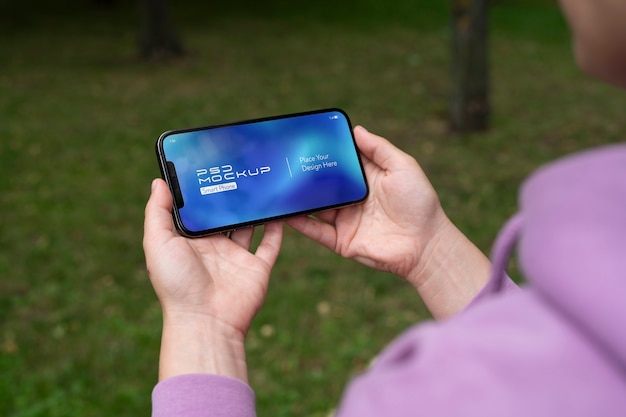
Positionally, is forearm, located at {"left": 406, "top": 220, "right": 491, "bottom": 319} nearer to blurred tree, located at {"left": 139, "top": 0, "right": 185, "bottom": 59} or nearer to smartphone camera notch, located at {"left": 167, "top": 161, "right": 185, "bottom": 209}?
smartphone camera notch, located at {"left": 167, "top": 161, "right": 185, "bottom": 209}

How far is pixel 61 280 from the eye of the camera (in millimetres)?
4348

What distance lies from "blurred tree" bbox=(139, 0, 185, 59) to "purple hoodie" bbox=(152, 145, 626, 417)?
32.2 ft

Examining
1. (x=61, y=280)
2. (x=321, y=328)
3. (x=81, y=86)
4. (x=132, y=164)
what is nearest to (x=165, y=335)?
(x=321, y=328)

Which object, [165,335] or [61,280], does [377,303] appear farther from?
[165,335]

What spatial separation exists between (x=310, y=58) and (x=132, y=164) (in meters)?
4.84

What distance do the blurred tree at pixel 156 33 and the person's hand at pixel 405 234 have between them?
8.60 metres

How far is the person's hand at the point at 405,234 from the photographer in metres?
1.74

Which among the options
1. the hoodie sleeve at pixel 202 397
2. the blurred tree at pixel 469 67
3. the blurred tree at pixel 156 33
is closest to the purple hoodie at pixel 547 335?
the hoodie sleeve at pixel 202 397

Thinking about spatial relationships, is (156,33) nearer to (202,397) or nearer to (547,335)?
(202,397)

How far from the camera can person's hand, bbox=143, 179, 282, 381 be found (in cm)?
143

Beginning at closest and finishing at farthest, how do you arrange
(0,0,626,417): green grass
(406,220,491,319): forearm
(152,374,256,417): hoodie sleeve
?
(152,374,256,417): hoodie sleeve, (406,220,491,319): forearm, (0,0,626,417): green grass

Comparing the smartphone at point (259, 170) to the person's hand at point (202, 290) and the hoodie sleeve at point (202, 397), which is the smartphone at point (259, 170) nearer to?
the person's hand at point (202, 290)

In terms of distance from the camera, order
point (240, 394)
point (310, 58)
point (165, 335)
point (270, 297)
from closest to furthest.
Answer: point (240, 394) < point (165, 335) < point (270, 297) < point (310, 58)

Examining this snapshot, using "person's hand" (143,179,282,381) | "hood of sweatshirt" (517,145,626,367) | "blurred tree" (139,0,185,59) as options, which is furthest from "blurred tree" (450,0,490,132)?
"hood of sweatshirt" (517,145,626,367)
